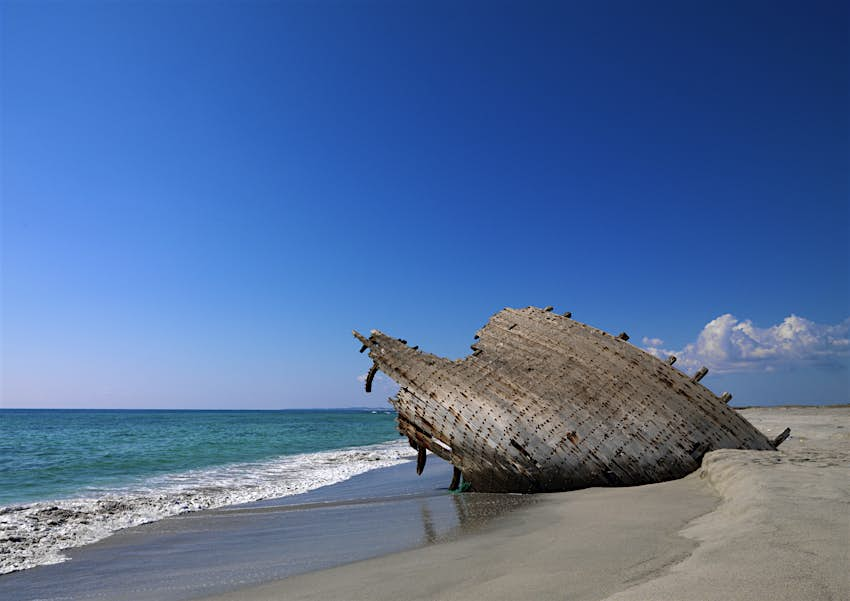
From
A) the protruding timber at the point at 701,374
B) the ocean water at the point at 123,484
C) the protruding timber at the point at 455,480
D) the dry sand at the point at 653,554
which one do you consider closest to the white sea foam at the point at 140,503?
the ocean water at the point at 123,484

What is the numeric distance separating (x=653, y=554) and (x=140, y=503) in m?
8.87

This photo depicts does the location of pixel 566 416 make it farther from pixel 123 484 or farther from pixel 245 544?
pixel 123 484

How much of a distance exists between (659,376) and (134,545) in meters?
7.66

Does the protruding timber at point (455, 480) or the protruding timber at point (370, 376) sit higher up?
the protruding timber at point (370, 376)

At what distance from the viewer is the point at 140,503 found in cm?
909

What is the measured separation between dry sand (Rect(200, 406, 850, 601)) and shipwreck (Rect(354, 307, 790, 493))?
1417 mm

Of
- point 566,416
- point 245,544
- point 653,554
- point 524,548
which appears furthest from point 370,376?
point 653,554

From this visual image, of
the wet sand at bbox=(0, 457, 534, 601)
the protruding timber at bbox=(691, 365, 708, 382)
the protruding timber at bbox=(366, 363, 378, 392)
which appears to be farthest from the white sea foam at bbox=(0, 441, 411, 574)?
the protruding timber at bbox=(691, 365, 708, 382)

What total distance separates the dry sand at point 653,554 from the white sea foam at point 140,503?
4.12 metres

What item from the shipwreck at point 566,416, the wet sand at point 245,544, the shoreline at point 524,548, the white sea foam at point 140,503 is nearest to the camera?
the shoreline at point 524,548

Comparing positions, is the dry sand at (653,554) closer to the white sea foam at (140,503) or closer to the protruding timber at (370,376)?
the white sea foam at (140,503)

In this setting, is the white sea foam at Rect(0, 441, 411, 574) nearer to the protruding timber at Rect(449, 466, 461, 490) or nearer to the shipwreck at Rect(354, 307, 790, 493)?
the protruding timber at Rect(449, 466, 461, 490)

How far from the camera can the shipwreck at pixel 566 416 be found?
7.38 metres

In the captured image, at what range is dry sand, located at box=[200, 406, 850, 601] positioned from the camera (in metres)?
2.63
